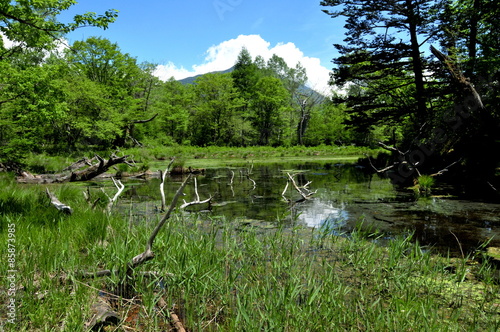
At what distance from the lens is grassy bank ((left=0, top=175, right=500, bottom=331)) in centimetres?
269

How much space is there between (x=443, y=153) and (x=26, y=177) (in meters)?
17.4

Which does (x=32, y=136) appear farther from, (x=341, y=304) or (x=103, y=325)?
(x=341, y=304)

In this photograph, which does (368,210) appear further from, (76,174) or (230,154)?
(230,154)

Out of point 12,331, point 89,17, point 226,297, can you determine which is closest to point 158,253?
point 226,297

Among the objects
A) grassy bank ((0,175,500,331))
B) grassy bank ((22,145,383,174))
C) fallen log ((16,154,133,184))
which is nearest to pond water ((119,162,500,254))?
grassy bank ((0,175,500,331))

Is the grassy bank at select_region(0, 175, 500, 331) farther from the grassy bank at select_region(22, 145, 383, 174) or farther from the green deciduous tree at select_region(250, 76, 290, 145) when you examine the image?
the green deciduous tree at select_region(250, 76, 290, 145)

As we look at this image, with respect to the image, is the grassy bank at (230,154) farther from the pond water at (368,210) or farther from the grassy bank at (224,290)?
the grassy bank at (224,290)

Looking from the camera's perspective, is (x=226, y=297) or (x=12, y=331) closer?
(x=12, y=331)

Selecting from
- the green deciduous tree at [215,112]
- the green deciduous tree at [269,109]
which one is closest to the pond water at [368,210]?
the green deciduous tree at [215,112]

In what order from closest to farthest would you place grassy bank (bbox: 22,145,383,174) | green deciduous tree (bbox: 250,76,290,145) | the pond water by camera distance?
the pond water → grassy bank (bbox: 22,145,383,174) → green deciduous tree (bbox: 250,76,290,145)

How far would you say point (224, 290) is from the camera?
3309 millimetres

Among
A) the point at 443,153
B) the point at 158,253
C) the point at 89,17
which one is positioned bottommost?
the point at 158,253

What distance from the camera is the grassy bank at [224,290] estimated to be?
269 cm

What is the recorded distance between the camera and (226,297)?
122 inches
